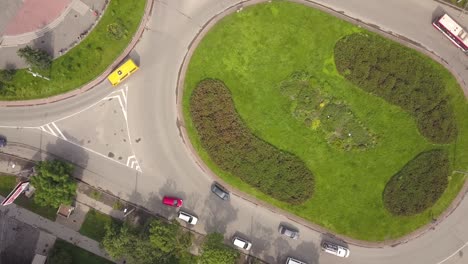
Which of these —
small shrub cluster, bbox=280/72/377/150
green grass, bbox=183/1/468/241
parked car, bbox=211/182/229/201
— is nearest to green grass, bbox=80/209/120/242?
parked car, bbox=211/182/229/201

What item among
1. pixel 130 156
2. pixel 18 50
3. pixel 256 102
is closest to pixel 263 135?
pixel 256 102

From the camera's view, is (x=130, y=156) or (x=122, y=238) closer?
(x=122, y=238)

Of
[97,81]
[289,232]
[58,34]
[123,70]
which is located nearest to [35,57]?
[58,34]

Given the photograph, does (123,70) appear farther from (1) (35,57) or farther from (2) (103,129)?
(1) (35,57)

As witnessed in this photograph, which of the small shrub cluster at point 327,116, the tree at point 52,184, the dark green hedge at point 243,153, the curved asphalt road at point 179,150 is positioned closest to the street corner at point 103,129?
the curved asphalt road at point 179,150

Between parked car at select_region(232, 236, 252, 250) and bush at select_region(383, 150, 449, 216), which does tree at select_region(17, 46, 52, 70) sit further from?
bush at select_region(383, 150, 449, 216)

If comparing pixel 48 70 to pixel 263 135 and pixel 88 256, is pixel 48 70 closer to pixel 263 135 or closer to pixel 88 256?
pixel 88 256

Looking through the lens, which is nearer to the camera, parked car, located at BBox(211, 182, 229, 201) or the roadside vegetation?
the roadside vegetation
